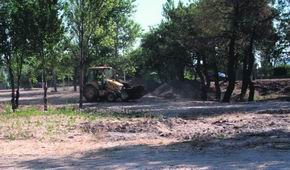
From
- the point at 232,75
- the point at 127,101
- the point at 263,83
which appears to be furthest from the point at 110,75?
the point at 263,83

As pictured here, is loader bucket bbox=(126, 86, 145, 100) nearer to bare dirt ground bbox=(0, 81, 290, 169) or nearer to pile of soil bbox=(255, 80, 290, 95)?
pile of soil bbox=(255, 80, 290, 95)

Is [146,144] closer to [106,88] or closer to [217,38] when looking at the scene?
[106,88]

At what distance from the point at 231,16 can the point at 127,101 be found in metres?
9.33

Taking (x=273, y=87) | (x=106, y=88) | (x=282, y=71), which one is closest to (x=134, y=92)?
(x=106, y=88)

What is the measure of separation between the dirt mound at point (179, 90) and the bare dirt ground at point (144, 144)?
27.2 meters

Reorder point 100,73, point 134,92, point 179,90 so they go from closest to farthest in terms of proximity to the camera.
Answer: point 134,92
point 100,73
point 179,90

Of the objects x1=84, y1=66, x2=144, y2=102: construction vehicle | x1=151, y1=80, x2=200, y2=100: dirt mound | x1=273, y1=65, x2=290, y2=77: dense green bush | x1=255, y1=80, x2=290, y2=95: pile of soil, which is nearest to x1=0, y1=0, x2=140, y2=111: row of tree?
x1=84, y1=66, x2=144, y2=102: construction vehicle

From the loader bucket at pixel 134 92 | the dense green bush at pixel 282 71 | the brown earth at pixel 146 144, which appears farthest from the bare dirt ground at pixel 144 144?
the dense green bush at pixel 282 71

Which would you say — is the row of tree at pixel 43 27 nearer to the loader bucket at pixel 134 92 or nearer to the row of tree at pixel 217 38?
the loader bucket at pixel 134 92

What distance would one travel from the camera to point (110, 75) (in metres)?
40.2

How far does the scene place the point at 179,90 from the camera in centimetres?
5047

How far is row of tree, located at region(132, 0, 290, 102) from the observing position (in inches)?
1462

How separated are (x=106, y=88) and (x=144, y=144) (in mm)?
24341

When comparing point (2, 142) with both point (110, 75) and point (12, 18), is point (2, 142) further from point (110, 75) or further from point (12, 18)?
point (110, 75)
